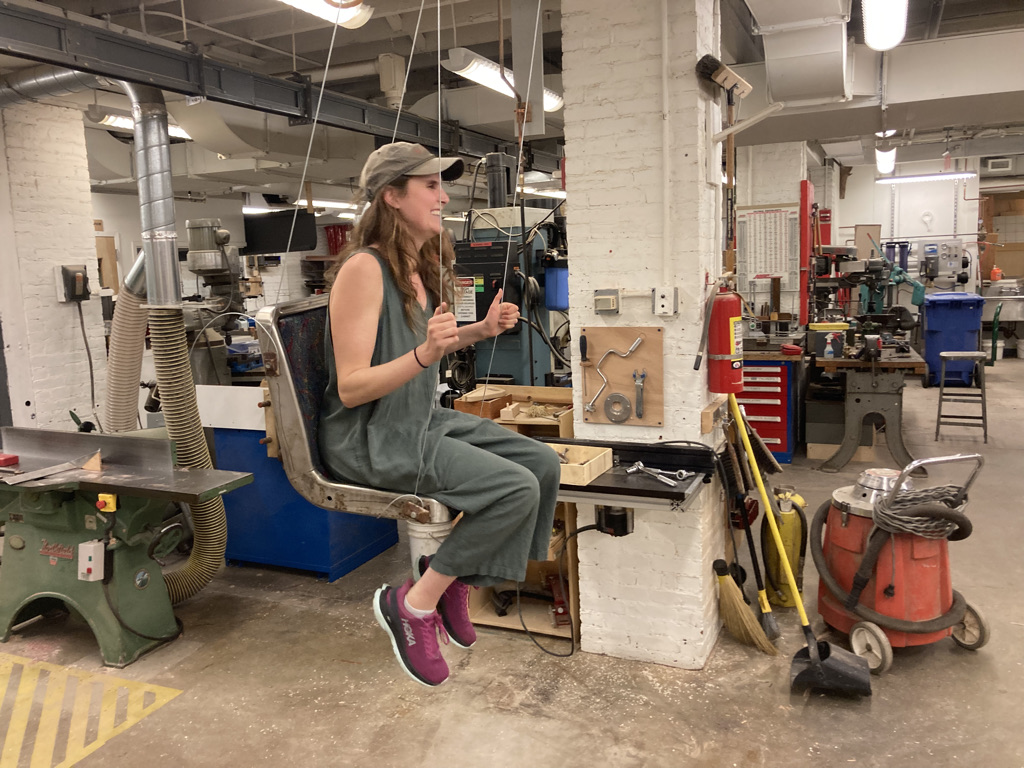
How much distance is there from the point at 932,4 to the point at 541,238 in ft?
13.8

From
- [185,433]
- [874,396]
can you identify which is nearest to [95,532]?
[185,433]

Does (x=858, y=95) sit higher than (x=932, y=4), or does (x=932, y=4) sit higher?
(x=932, y=4)

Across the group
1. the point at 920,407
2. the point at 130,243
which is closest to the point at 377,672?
the point at 920,407

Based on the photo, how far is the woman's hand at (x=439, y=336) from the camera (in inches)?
59.4

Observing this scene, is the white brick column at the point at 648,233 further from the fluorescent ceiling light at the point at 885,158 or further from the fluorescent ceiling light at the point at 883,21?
the fluorescent ceiling light at the point at 885,158

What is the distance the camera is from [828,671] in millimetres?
2752

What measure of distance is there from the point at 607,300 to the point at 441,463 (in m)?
1.52

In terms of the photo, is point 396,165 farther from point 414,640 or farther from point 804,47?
point 804,47

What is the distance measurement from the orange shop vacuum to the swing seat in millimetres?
2073

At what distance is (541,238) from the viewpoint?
164 inches

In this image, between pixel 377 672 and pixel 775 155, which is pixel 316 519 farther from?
pixel 775 155

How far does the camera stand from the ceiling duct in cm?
408

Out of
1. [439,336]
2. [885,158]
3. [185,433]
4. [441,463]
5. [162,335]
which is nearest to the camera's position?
[439,336]

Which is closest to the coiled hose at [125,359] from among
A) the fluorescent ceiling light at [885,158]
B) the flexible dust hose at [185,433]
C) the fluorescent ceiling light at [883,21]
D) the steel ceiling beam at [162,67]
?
the flexible dust hose at [185,433]
